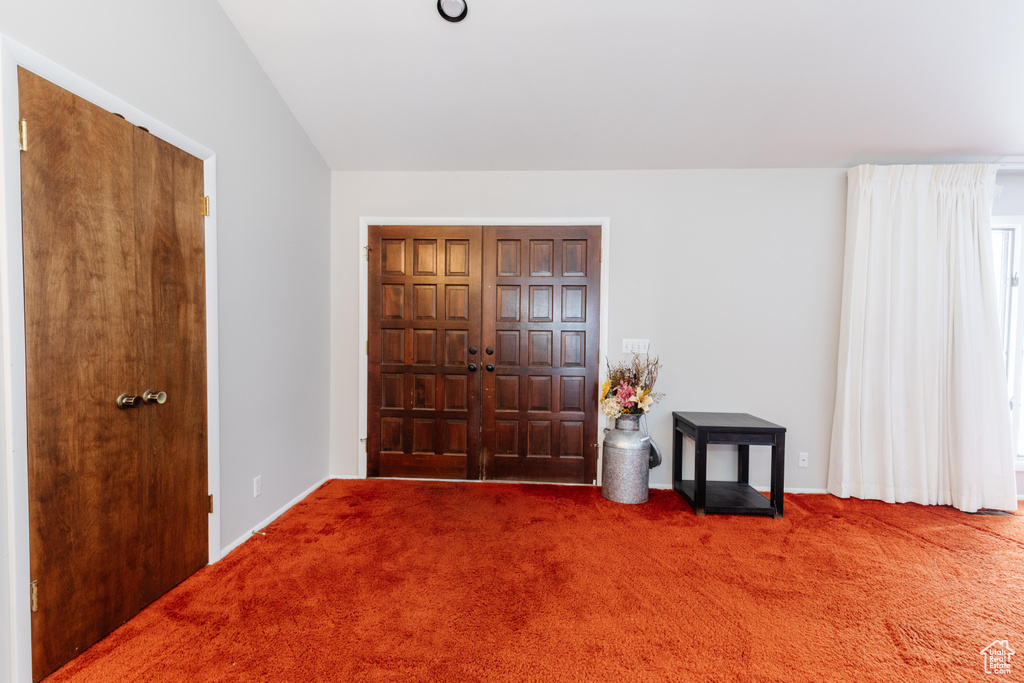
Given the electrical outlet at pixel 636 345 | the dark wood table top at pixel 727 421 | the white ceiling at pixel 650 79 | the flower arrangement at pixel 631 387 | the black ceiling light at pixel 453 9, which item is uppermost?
the black ceiling light at pixel 453 9

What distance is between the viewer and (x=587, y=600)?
1980 mm

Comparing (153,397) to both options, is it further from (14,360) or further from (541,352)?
(541,352)

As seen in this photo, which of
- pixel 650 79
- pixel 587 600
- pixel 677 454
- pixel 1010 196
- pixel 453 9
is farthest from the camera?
pixel 677 454

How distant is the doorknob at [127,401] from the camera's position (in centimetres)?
175

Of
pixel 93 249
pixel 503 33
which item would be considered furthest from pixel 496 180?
pixel 93 249

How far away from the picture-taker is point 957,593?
6.79 feet

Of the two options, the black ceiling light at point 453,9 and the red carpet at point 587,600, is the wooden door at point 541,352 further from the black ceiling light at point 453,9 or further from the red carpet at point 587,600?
the black ceiling light at point 453,9

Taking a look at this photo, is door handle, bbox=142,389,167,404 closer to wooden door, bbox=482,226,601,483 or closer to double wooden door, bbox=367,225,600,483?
double wooden door, bbox=367,225,600,483

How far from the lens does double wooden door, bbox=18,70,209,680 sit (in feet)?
4.86

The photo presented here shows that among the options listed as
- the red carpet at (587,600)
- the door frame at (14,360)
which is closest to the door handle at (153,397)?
the door frame at (14,360)

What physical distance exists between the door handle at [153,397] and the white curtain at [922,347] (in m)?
3.99

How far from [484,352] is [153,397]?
6.72ft

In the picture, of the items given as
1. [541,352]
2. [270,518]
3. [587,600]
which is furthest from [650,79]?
[270,518]

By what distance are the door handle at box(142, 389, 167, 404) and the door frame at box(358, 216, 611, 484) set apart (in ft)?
5.42
